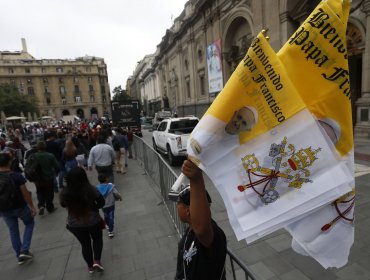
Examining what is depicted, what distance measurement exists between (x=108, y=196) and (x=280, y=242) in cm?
292

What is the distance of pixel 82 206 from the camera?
3154mm

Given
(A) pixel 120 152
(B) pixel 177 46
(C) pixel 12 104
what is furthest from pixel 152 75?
(A) pixel 120 152

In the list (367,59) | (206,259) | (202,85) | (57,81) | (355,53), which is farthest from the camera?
(57,81)

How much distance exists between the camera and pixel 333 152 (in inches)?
40.8

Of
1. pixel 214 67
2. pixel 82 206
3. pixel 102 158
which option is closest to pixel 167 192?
pixel 102 158

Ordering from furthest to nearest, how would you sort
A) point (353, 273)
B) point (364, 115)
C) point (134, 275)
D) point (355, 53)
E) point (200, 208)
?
point (355, 53), point (364, 115), point (134, 275), point (353, 273), point (200, 208)

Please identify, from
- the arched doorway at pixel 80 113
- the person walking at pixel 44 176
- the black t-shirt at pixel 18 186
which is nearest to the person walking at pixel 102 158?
the person walking at pixel 44 176

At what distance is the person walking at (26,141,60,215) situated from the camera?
5.59m

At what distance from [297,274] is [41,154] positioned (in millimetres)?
5545

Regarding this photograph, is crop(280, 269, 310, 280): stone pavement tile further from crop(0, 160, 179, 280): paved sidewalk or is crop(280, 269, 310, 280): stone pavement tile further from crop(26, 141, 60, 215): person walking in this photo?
crop(26, 141, 60, 215): person walking

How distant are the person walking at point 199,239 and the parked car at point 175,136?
7049 mm

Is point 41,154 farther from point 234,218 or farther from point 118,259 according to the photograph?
point 234,218

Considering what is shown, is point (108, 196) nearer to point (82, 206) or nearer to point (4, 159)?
point (82, 206)

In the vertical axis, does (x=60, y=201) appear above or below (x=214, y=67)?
below
